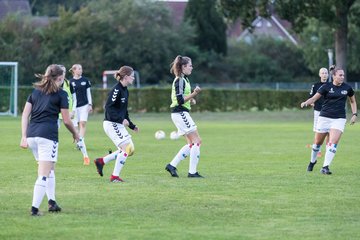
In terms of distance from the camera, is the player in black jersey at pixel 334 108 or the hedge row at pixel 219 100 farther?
the hedge row at pixel 219 100

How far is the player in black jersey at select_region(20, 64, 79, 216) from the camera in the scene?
40.2 feet

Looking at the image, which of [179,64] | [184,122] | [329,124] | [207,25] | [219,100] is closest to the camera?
[179,64]

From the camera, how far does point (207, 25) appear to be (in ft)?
290

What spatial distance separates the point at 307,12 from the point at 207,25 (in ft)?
109

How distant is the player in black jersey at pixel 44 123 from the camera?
12.3 m

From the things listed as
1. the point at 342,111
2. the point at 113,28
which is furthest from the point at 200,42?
the point at 342,111

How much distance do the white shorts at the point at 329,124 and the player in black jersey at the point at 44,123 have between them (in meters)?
7.62

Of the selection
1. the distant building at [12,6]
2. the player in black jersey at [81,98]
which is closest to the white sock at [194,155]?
the player in black jersey at [81,98]

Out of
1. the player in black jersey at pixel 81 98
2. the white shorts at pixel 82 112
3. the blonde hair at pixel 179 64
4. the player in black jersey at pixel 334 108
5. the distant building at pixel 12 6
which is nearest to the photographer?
the blonde hair at pixel 179 64

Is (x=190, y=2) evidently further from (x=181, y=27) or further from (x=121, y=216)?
(x=121, y=216)

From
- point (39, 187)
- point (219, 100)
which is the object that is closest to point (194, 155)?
point (39, 187)

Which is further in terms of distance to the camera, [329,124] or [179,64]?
[329,124]

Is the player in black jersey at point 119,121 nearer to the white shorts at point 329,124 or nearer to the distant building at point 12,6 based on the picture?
the white shorts at point 329,124

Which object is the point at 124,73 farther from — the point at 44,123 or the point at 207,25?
the point at 207,25
